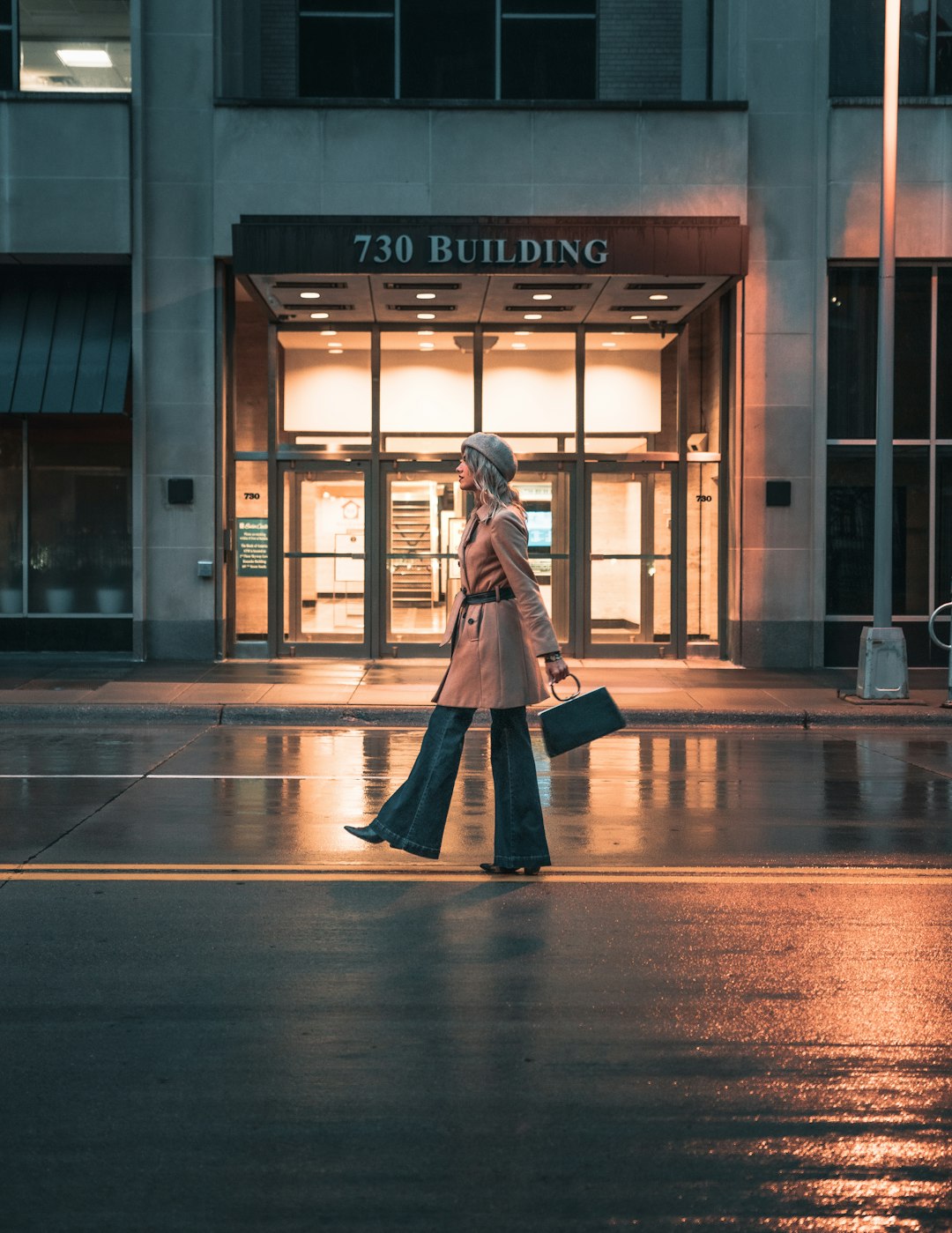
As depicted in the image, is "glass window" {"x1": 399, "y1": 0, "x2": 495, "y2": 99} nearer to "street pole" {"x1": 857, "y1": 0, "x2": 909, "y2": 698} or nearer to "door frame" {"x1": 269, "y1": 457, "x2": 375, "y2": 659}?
"door frame" {"x1": 269, "y1": 457, "x2": 375, "y2": 659}

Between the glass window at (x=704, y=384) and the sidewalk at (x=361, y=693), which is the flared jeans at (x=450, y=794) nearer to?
the sidewalk at (x=361, y=693)

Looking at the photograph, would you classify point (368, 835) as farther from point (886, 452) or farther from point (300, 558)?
point (300, 558)

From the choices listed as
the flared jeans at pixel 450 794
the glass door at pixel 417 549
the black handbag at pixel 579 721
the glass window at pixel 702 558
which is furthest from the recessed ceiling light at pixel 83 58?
the black handbag at pixel 579 721

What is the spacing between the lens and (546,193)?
1770cm

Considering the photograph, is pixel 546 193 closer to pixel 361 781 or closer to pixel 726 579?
pixel 726 579

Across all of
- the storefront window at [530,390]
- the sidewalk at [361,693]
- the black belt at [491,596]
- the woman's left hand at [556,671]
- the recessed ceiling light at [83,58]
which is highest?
the recessed ceiling light at [83,58]

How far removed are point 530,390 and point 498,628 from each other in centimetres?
1256

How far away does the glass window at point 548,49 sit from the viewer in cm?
1919

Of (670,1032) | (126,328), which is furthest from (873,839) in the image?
(126,328)

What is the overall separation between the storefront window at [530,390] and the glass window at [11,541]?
631 cm

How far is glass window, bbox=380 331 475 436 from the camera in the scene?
19047 mm

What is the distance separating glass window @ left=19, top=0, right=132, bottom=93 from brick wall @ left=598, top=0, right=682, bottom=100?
20.6 feet

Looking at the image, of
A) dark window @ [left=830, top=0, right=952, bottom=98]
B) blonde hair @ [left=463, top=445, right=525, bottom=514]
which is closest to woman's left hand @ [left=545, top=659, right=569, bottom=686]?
blonde hair @ [left=463, top=445, right=525, bottom=514]

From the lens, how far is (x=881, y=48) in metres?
18.1
